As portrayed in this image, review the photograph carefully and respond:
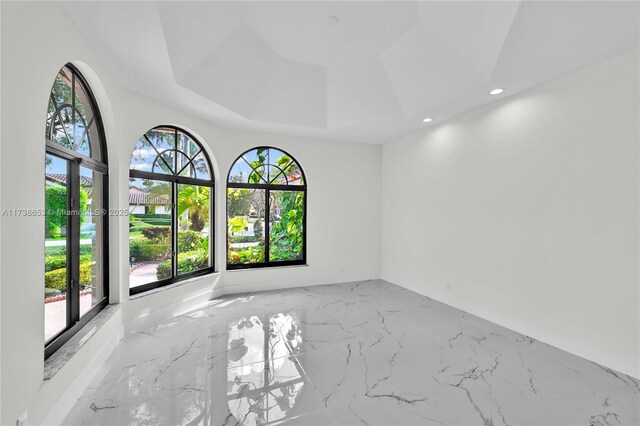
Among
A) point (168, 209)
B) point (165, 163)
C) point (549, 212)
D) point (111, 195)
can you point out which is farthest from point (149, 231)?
point (549, 212)

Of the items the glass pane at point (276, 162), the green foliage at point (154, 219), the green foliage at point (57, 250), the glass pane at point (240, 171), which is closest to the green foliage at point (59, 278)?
the green foliage at point (57, 250)

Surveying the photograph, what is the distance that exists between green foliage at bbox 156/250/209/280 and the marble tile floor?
1.92 ft

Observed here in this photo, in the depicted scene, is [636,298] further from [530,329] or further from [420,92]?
[420,92]

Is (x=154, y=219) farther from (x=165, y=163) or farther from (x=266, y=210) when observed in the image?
(x=266, y=210)

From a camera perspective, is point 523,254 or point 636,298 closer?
point 636,298

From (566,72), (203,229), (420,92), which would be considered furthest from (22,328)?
(566,72)

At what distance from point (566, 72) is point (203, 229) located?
4636mm

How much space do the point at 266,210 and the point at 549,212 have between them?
376cm

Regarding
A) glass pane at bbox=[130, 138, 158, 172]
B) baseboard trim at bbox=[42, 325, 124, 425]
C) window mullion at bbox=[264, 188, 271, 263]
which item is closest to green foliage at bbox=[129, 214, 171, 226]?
glass pane at bbox=[130, 138, 158, 172]

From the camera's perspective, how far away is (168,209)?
3.81 m

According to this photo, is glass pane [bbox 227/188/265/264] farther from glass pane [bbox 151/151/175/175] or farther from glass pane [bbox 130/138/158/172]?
glass pane [bbox 130/138/158/172]

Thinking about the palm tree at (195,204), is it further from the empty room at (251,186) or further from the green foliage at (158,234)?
the green foliage at (158,234)

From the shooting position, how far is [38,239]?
5.81 feet

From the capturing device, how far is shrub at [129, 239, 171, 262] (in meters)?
3.45
